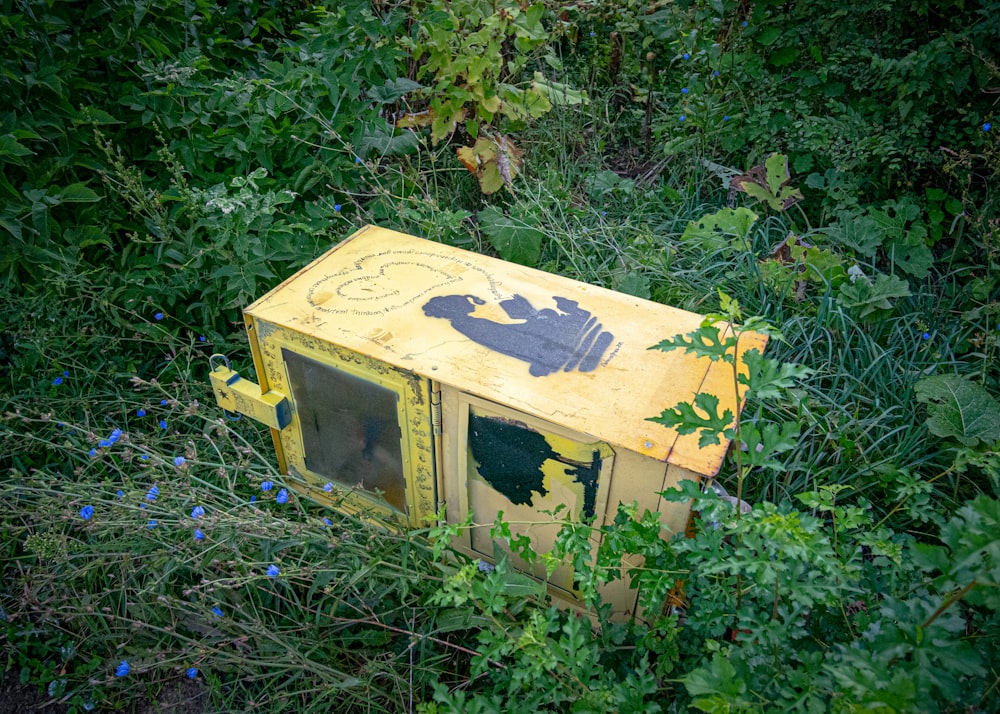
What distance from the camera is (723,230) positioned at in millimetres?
2941

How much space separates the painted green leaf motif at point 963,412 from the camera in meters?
2.28

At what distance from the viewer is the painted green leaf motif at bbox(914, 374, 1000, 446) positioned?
2.28 m

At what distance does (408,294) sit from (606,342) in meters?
0.66

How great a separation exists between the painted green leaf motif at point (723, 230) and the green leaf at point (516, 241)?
667 millimetres

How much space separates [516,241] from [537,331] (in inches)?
40.3

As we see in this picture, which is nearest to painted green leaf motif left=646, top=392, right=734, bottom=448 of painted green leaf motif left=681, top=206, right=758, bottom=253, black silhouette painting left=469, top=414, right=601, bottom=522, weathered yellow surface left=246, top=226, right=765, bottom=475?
weathered yellow surface left=246, top=226, right=765, bottom=475

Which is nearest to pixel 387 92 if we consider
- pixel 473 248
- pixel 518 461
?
pixel 473 248

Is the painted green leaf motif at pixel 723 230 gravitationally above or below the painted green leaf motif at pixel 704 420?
below

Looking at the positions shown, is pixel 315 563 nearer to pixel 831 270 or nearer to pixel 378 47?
pixel 378 47

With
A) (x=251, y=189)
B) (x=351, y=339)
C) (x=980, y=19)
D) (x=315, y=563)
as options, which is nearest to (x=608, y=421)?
(x=351, y=339)

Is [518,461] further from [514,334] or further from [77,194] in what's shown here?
[77,194]

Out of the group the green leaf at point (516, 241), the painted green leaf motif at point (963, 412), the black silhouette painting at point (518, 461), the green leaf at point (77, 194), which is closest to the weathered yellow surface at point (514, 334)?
the black silhouette painting at point (518, 461)

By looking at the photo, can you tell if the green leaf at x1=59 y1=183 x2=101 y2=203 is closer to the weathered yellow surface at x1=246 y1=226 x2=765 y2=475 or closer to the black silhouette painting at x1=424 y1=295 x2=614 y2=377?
the weathered yellow surface at x1=246 y1=226 x2=765 y2=475

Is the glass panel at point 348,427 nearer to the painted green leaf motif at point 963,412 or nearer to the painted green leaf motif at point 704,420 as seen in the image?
the painted green leaf motif at point 704,420
